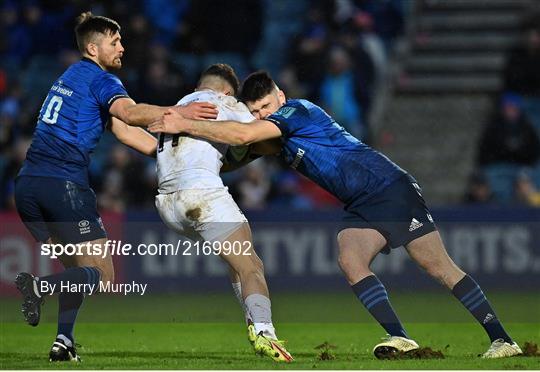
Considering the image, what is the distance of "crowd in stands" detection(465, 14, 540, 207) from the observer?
57.0ft

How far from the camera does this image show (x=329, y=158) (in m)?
9.34

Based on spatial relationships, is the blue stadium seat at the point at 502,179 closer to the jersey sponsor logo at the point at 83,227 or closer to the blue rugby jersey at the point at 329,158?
the blue rugby jersey at the point at 329,158

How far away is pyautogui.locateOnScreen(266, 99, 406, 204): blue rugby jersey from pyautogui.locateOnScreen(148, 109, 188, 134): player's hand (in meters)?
0.60

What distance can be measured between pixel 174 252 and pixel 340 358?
23.7 ft

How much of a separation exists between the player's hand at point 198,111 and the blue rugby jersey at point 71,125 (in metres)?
0.45

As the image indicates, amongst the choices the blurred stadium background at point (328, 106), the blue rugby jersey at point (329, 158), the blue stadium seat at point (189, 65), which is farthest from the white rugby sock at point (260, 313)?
the blue stadium seat at point (189, 65)

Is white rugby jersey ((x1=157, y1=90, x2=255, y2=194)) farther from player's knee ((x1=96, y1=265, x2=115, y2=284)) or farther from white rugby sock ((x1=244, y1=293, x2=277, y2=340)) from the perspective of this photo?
white rugby sock ((x1=244, y1=293, x2=277, y2=340))

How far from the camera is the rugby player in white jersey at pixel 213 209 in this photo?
9.12 metres

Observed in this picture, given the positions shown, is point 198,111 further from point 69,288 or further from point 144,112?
point 69,288

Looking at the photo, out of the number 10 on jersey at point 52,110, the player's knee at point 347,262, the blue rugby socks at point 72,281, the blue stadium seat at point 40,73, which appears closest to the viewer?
the blue rugby socks at point 72,281

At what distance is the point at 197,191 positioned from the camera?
9250 mm

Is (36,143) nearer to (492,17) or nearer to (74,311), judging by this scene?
(74,311)

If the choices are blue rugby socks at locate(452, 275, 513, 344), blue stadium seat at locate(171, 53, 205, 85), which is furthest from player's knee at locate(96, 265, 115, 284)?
blue stadium seat at locate(171, 53, 205, 85)

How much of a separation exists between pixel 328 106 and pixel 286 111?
894 centimetres
